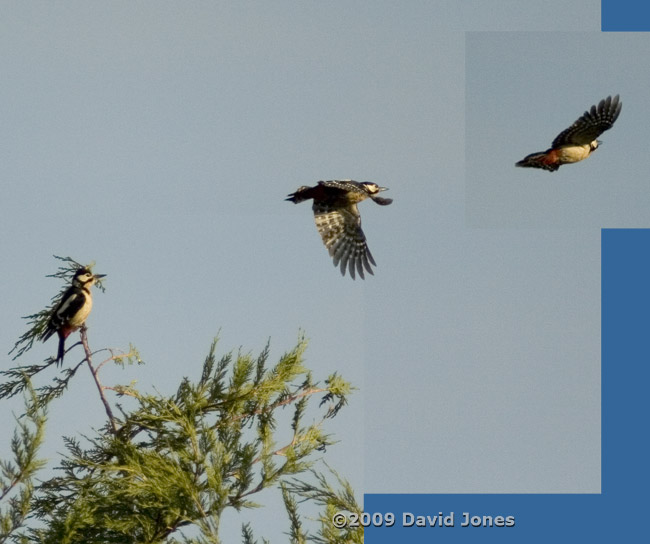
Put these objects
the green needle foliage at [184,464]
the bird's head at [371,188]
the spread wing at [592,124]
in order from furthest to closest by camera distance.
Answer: the bird's head at [371,188], the spread wing at [592,124], the green needle foliage at [184,464]

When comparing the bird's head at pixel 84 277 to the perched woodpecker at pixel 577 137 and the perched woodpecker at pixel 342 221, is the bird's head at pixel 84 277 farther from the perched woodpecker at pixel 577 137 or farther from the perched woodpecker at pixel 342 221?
the perched woodpecker at pixel 577 137

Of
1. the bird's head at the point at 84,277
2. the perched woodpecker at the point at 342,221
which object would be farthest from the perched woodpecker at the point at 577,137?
the bird's head at the point at 84,277

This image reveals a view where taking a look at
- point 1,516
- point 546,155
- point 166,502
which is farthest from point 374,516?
Result: point 546,155

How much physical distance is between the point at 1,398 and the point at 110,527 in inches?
54.7

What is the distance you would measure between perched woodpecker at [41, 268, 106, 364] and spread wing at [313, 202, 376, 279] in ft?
13.5

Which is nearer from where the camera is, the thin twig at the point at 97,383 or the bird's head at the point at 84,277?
the thin twig at the point at 97,383

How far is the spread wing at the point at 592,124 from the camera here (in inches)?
359

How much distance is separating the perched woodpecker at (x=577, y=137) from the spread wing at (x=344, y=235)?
7.46ft

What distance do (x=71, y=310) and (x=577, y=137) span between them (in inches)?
192

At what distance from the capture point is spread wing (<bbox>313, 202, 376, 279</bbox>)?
1078 centimetres

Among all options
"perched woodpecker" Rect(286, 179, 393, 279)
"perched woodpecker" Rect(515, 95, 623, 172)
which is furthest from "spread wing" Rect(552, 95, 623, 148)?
"perched woodpecker" Rect(286, 179, 393, 279)

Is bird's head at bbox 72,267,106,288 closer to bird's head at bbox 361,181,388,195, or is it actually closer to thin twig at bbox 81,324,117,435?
thin twig at bbox 81,324,117,435

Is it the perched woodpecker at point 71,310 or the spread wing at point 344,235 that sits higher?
the spread wing at point 344,235

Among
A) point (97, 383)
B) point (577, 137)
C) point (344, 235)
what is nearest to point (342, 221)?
point (344, 235)
